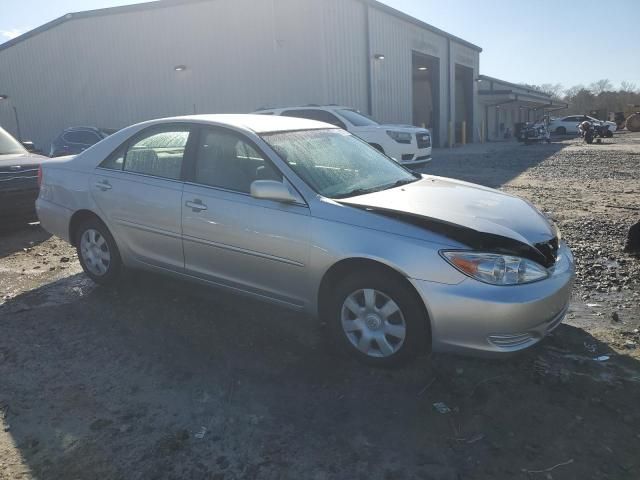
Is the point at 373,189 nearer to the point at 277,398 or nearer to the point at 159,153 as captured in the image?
the point at 277,398

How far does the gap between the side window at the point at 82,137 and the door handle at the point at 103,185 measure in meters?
11.3

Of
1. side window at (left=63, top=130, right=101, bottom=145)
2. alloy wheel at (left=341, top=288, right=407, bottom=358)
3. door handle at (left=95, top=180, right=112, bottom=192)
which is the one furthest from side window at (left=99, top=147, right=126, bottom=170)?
side window at (left=63, top=130, right=101, bottom=145)

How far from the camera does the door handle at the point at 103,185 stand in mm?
4582

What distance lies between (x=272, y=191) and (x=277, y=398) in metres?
1.30

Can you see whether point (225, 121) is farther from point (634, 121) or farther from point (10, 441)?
point (634, 121)

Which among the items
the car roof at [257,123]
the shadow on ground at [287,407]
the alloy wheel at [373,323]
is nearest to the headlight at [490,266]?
the alloy wheel at [373,323]

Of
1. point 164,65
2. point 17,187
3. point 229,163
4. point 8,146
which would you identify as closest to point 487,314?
point 229,163

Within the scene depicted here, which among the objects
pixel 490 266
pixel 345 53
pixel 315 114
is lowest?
pixel 490 266

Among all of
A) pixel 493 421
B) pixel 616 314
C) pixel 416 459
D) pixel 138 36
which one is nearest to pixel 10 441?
pixel 416 459

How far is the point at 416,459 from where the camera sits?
8.20ft

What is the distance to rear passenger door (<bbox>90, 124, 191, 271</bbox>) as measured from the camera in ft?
13.7

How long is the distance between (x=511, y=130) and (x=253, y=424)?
50.4 m

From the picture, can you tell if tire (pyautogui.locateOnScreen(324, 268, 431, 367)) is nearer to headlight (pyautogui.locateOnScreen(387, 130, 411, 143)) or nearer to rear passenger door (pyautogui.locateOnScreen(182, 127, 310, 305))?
rear passenger door (pyautogui.locateOnScreen(182, 127, 310, 305))

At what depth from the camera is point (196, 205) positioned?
3.96m
